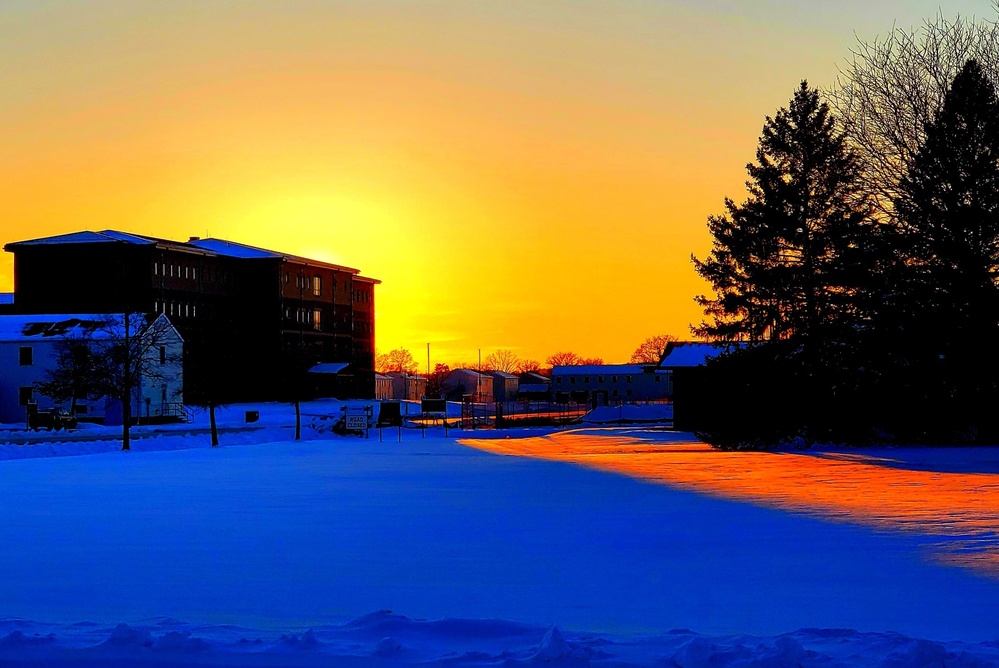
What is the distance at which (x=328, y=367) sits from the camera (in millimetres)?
106188

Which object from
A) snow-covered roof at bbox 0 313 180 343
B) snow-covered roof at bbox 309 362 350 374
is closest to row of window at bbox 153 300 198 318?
snow-covered roof at bbox 0 313 180 343

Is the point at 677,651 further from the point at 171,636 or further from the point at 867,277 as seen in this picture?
the point at 867,277

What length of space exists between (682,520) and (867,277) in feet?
74.7

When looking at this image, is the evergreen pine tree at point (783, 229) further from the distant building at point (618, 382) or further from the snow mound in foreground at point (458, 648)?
the distant building at point (618, 382)

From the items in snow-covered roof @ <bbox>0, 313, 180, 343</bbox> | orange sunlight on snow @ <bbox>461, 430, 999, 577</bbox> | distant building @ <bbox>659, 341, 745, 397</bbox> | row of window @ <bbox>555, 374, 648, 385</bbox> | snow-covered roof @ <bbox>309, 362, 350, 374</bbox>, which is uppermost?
snow-covered roof @ <bbox>0, 313, 180, 343</bbox>

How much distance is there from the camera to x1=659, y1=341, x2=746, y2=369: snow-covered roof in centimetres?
5950

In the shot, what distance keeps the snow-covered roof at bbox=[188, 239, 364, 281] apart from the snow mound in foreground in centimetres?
9497

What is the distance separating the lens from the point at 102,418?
2840 inches

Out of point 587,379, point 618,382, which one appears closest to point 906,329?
point 618,382

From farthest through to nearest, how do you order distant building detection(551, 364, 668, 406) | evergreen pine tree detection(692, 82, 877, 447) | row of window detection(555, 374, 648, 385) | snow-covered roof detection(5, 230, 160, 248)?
row of window detection(555, 374, 648, 385) < distant building detection(551, 364, 668, 406) < snow-covered roof detection(5, 230, 160, 248) < evergreen pine tree detection(692, 82, 877, 447)

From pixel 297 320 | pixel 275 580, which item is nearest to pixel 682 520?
pixel 275 580

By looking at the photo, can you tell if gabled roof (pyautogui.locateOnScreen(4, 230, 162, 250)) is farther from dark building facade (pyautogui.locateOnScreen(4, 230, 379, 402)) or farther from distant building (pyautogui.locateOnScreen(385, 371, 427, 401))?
distant building (pyautogui.locateOnScreen(385, 371, 427, 401))

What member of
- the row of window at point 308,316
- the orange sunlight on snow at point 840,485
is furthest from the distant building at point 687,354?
the row of window at point 308,316

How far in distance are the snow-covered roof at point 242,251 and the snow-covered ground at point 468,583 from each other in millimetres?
83873
